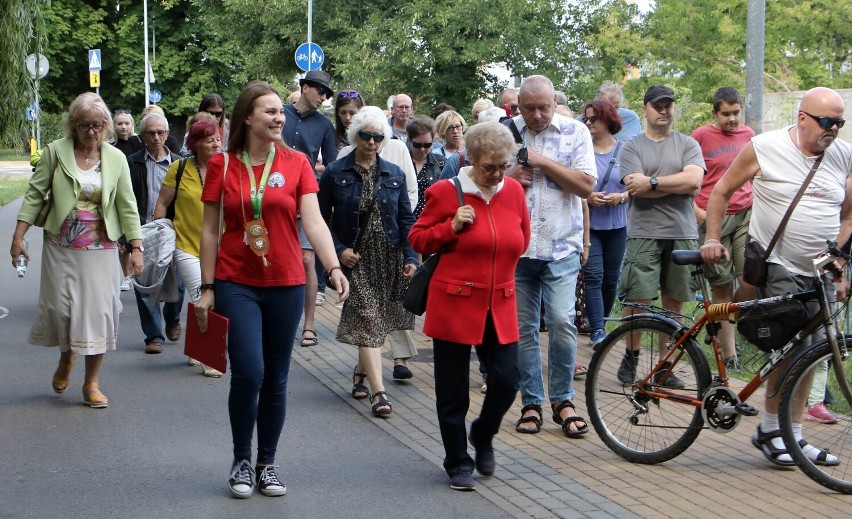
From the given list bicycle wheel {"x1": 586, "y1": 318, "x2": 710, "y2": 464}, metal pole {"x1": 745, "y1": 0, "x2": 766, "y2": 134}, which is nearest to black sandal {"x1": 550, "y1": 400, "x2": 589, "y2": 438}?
bicycle wheel {"x1": 586, "y1": 318, "x2": 710, "y2": 464}

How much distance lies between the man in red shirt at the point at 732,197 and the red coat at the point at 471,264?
342 centimetres

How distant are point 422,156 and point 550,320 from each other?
3.42 meters

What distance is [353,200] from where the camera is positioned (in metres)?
8.46

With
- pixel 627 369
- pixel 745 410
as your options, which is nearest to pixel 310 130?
pixel 627 369

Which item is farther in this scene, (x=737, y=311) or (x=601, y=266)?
(x=601, y=266)

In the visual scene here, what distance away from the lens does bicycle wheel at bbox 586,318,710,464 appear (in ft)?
22.4

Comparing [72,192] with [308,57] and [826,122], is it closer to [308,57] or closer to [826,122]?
[826,122]

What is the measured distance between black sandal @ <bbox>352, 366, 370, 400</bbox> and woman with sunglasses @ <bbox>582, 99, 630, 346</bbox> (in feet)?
6.68

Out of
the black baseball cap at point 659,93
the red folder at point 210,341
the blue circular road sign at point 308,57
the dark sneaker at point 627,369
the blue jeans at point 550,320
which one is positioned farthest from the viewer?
the blue circular road sign at point 308,57

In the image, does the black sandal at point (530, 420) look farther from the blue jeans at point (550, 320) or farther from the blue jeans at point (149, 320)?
the blue jeans at point (149, 320)

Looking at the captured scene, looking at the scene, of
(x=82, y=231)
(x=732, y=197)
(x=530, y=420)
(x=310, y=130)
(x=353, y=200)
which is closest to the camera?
(x=530, y=420)

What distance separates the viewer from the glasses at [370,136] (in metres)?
8.22

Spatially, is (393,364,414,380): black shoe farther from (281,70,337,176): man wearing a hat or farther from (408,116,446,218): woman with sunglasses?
(281,70,337,176): man wearing a hat

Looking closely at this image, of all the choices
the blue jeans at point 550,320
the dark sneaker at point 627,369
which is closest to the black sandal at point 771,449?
the dark sneaker at point 627,369
